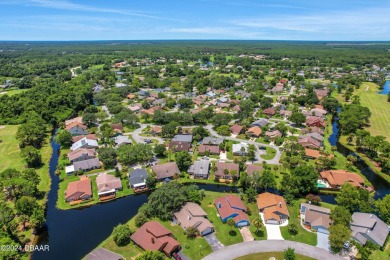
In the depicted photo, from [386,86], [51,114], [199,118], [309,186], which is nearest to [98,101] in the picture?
[51,114]

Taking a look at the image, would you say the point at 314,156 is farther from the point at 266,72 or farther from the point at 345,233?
the point at 266,72

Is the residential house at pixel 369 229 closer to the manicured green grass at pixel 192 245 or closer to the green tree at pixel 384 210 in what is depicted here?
the green tree at pixel 384 210

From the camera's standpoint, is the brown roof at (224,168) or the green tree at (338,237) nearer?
the green tree at (338,237)

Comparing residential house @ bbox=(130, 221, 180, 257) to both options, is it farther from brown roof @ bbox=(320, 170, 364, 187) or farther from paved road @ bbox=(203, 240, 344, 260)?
brown roof @ bbox=(320, 170, 364, 187)

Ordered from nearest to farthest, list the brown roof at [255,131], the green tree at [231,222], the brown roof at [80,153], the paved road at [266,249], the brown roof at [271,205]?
the paved road at [266,249] → the green tree at [231,222] → the brown roof at [271,205] → the brown roof at [80,153] → the brown roof at [255,131]

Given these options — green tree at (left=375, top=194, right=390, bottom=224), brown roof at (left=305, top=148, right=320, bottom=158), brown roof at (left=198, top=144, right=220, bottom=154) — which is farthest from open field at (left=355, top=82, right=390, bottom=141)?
brown roof at (left=198, top=144, right=220, bottom=154)

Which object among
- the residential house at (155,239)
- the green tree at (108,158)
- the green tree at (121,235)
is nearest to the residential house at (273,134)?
Answer: the green tree at (108,158)
